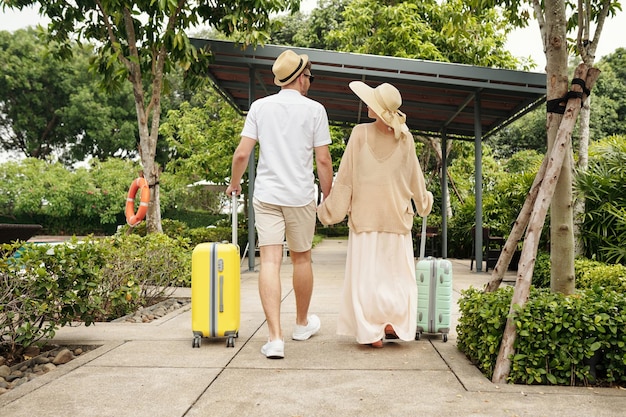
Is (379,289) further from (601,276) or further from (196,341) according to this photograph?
(601,276)

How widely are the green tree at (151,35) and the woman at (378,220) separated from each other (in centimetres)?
494

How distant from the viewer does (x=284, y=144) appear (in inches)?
160

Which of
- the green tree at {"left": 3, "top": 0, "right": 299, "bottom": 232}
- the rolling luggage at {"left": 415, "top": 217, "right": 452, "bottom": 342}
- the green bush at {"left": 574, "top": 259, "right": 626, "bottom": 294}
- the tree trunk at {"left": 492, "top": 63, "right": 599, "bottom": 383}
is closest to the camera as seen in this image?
the tree trunk at {"left": 492, "top": 63, "right": 599, "bottom": 383}

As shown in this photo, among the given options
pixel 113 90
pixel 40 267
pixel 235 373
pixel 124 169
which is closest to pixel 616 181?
pixel 235 373

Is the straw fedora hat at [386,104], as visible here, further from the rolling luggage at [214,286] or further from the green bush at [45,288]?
the green bush at [45,288]

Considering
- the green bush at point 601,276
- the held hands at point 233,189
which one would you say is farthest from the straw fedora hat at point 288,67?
the green bush at point 601,276

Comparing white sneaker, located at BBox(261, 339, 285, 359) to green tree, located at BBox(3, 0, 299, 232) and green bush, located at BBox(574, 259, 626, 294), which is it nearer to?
green bush, located at BBox(574, 259, 626, 294)

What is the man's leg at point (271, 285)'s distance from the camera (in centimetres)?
393

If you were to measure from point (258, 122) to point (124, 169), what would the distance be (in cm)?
2846

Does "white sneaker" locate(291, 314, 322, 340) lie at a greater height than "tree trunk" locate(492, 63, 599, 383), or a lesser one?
lesser

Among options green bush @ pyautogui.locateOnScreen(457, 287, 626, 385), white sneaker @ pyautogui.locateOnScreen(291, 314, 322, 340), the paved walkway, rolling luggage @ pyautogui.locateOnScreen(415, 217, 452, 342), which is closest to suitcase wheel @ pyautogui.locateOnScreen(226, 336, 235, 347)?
the paved walkway

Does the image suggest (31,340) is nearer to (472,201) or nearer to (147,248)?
(147,248)

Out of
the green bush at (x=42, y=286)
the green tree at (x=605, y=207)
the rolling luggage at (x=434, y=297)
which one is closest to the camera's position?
the green bush at (x=42, y=286)

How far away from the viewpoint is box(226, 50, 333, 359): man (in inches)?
159
